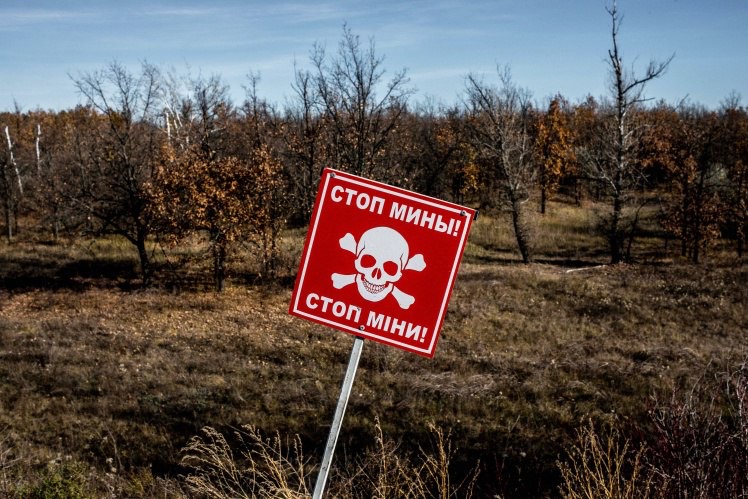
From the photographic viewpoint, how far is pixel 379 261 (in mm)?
2947

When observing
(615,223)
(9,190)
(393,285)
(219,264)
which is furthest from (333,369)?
(9,190)

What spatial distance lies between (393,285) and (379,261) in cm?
15

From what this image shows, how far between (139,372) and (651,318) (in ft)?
53.0

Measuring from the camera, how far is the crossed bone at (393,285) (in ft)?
9.69

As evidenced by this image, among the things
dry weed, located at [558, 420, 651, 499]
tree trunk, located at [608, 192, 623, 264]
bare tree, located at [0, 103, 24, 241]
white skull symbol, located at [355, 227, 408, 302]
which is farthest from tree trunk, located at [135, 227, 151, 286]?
white skull symbol, located at [355, 227, 408, 302]

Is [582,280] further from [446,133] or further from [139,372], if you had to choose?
[446,133]

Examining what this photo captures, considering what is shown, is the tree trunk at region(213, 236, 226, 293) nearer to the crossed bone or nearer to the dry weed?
the dry weed

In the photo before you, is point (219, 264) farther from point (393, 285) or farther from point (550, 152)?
point (550, 152)

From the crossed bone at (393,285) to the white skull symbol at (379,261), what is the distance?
0.03m

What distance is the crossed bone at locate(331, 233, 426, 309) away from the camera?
9.69ft

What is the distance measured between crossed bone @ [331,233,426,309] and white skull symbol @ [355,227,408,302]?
27mm

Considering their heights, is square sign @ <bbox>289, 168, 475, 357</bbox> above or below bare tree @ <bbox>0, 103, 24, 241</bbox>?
below

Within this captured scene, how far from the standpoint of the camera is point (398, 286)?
2.96 m

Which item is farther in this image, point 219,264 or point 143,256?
point 143,256
